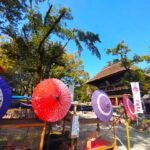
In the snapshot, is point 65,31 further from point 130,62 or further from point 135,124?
point 135,124

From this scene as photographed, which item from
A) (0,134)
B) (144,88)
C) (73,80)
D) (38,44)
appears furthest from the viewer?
(73,80)

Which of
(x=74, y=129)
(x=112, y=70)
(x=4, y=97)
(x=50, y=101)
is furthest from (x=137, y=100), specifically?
(x=112, y=70)

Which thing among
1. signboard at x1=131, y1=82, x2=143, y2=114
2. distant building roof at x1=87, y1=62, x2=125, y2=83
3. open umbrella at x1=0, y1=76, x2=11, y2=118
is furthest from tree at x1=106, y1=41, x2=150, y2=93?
open umbrella at x1=0, y1=76, x2=11, y2=118

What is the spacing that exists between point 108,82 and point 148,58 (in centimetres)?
987

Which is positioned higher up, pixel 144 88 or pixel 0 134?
pixel 144 88

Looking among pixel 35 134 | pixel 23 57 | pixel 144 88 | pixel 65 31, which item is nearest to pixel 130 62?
pixel 144 88

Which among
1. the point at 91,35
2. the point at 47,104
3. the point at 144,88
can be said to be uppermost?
the point at 91,35

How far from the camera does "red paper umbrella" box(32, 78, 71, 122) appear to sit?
3.97 m

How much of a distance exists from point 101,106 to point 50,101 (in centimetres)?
221

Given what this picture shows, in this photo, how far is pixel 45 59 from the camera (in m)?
14.5

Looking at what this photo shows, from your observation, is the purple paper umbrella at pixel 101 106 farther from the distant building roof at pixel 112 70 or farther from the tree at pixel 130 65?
the distant building roof at pixel 112 70

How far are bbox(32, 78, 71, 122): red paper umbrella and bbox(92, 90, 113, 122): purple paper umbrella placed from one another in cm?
148

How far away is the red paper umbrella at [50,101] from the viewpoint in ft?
13.0

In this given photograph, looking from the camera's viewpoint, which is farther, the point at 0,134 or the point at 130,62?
the point at 130,62
